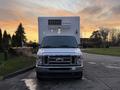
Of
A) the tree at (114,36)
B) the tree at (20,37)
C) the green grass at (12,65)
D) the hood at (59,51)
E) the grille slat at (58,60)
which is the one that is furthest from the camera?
the tree at (114,36)

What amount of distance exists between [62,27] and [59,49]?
3323mm

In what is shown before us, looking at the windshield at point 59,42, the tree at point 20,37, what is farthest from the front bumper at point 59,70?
the tree at point 20,37

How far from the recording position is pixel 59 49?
56.7 ft

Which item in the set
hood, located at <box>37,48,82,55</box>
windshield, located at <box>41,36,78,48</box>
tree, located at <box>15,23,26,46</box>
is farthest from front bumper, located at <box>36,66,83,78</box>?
tree, located at <box>15,23,26,46</box>

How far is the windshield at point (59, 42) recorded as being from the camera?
18.1 metres

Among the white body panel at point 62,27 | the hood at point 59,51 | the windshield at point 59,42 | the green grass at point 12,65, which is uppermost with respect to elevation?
the white body panel at point 62,27

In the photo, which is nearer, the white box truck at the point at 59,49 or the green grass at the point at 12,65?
the white box truck at the point at 59,49

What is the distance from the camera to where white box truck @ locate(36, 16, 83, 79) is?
648 inches

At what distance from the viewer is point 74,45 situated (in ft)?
59.9

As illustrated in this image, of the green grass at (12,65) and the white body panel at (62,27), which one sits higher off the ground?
the white body panel at (62,27)

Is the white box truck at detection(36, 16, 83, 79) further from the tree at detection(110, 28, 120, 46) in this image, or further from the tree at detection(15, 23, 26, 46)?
the tree at detection(110, 28, 120, 46)

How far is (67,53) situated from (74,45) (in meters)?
1.69

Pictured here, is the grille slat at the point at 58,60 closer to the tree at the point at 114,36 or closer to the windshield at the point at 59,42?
the windshield at the point at 59,42

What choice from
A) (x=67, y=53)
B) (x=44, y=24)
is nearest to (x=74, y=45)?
(x=67, y=53)
